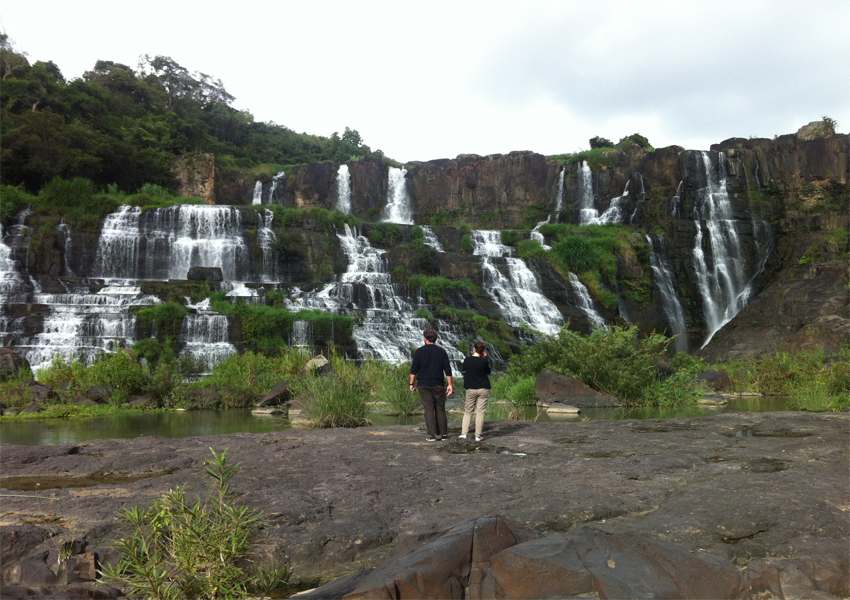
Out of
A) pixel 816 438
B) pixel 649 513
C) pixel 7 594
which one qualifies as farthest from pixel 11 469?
pixel 816 438

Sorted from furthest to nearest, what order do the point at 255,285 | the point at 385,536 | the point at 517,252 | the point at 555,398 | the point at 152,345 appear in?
the point at 517,252, the point at 255,285, the point at 152,345, the point at 555,398, the point at 385,536

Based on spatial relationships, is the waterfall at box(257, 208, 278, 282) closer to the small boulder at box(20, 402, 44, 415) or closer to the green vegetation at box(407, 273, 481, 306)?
the green vegetation at box(407, 273, 481, 306)

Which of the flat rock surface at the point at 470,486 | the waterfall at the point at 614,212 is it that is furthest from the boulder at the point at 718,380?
the waterfall at the point at 614,212

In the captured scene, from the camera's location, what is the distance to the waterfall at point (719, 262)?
32594 mm

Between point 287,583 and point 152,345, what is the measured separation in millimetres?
18383

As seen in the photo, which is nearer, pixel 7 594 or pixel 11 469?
pixel 7 594

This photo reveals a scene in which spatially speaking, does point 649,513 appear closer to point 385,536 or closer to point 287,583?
point 385,536

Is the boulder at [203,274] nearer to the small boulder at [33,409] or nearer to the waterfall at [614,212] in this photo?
the small boulder at [33,409]

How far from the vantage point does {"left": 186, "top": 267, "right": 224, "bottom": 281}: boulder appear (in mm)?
26547

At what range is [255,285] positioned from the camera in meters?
26.7

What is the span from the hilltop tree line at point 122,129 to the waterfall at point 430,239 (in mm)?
18315

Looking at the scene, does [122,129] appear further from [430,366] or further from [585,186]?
[430,366]

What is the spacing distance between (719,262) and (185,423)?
29.9m

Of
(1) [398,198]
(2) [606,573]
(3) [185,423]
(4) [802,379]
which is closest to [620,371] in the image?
(4) [802,379]
